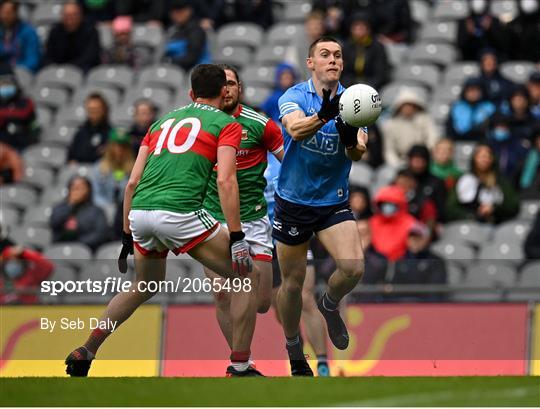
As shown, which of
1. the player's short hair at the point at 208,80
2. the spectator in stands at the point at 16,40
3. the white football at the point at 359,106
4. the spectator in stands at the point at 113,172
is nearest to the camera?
the white football at the point at 359,106

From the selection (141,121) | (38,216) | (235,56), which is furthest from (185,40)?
(38,216)

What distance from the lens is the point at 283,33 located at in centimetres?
2138

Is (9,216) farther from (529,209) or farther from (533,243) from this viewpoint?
(533,243)

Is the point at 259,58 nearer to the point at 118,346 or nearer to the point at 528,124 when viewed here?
the point at 528,124

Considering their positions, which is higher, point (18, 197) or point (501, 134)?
point (501, 134)

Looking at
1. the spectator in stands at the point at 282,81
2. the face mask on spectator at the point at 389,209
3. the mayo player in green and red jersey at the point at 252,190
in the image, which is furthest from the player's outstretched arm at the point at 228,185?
the spectator in stands at the point at 282,81

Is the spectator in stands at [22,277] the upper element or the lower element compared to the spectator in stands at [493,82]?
lower

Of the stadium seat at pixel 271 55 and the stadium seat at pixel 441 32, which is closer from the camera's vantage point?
the stadium seat at pixel 441 32

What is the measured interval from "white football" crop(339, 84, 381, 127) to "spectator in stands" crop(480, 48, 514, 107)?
24.3 feet

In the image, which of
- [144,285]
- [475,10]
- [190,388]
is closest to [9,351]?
[144,285]

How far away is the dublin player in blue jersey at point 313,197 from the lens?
1241 cm

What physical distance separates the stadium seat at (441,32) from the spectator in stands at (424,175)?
3.56 metres

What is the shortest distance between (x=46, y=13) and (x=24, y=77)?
5.44 feet

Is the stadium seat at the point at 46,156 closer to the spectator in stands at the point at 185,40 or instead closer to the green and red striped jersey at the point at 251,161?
the spectator in stands at the point at 185,40
